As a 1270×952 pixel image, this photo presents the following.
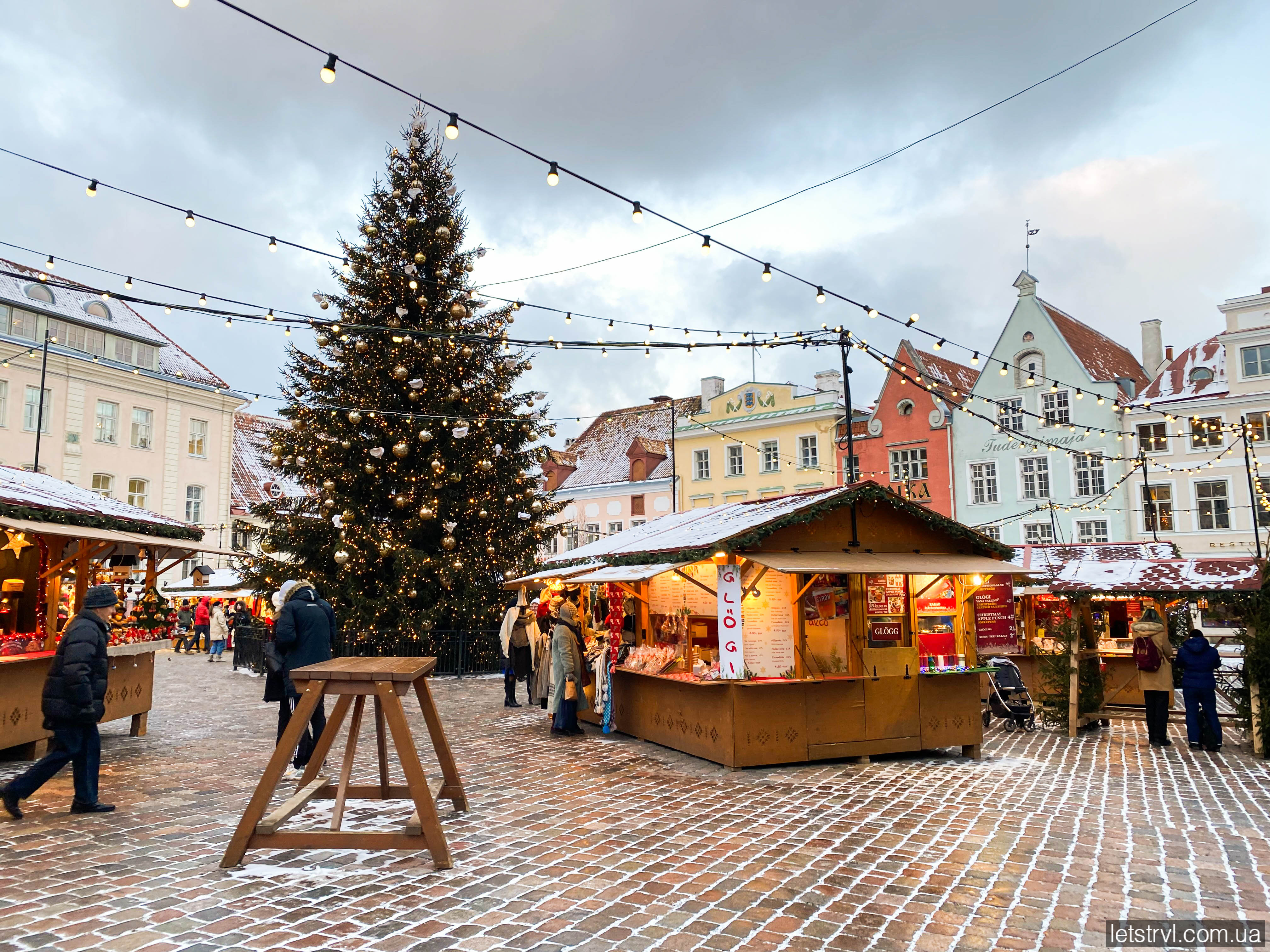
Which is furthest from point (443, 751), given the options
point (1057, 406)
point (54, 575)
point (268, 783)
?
point (1057, 406)

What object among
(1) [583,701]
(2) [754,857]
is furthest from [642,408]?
(2) [754,857]

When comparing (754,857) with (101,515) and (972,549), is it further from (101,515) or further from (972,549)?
(101,515)

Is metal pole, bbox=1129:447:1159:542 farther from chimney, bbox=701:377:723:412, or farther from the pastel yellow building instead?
chimney, bbox=701:377:723:412

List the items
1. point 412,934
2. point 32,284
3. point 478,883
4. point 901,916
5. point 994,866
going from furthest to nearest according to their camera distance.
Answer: point 32,284 < point 994,866 < point 478,883 < point 901,916 < point 412,934

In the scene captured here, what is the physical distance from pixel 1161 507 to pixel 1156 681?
75.0 ft

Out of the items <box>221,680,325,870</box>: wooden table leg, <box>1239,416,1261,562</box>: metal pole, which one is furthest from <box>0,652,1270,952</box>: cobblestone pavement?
<box>1239,416,1261,562</box>: metal pole

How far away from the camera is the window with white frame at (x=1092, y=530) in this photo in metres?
31.9

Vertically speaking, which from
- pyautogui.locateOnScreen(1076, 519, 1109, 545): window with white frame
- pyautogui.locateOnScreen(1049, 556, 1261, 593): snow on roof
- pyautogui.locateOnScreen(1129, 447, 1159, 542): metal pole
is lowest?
pyautogui.locateOnScreen(1049, 556, 1261, 593): snow on roof

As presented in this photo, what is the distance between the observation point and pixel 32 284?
32.4 metres

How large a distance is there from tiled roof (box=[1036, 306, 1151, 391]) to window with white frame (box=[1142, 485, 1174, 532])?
16.1 ft

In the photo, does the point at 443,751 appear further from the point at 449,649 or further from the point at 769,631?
the point at 449,649

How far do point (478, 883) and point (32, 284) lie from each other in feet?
117

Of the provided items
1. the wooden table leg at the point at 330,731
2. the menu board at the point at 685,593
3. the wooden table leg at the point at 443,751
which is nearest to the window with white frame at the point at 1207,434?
the menu board at the point at 685,593

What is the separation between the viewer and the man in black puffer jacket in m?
6.86
